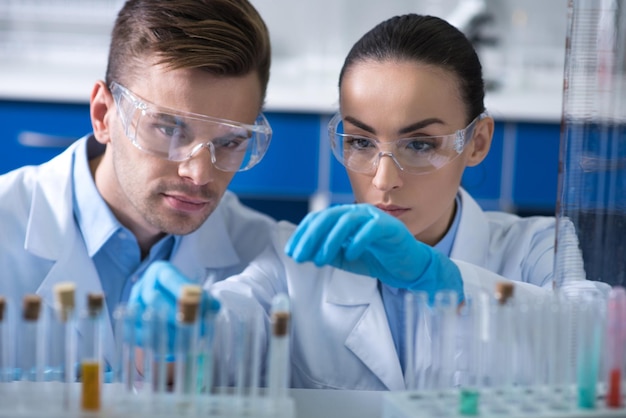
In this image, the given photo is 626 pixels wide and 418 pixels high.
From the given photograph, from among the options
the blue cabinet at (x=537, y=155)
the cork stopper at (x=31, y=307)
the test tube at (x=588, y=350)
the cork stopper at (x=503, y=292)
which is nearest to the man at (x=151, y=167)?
the cork stopper at (x=31, y=307)

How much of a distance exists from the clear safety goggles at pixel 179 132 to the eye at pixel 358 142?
0.67ft

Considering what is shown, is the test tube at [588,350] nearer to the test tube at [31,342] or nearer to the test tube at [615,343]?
the test tube at [615,343]

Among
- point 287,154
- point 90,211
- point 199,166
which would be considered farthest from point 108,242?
point 287,154

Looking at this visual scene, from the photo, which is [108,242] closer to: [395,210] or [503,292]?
[395,210]

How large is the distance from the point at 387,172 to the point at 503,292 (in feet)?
1.91

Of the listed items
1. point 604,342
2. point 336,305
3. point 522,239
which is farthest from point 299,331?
point 604,342

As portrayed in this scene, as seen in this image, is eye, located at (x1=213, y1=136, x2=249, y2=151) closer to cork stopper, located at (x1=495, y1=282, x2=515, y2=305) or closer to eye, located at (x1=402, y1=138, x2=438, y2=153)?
eye, located at (x1=402, y1=138, x2=438, y2=153)

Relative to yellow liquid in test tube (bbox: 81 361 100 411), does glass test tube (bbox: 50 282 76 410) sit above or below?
above

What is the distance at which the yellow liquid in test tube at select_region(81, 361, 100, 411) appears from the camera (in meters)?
1.09

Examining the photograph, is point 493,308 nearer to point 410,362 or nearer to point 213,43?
point 410,362

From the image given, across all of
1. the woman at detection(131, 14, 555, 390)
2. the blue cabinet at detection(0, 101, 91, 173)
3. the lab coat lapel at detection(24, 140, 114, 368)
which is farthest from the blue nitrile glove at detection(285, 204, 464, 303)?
the blue cabinet at detection(0, 101, 91, 173)

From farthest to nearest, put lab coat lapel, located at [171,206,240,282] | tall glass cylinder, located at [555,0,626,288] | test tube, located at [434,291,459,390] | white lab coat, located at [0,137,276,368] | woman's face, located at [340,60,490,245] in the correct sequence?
lab coat lapel, located at [171,206,240,282], white lab coat, located at [0,137,276,368], woman's face, located at [340,60,490,245], tall glass cylinder, located at [555,0,626,288], test tube, located at [434,291,459,390]

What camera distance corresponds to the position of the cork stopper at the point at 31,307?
3.57 feet

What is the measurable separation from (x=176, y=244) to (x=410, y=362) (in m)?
0.84
